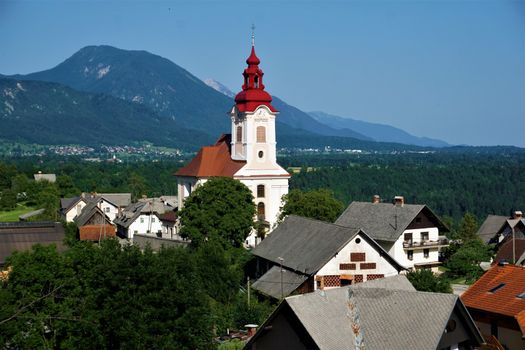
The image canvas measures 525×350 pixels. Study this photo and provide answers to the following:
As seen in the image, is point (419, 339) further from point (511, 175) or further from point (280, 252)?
point (511, 175)

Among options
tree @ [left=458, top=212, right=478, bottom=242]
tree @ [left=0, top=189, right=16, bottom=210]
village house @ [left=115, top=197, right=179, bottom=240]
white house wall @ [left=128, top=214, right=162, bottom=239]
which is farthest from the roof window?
tree @ [left=0, top=189, right=16, bottom=210]

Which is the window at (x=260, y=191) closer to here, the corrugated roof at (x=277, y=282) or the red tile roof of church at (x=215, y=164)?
the red tile roof of church at (x=215, y=164)

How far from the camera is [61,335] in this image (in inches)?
979

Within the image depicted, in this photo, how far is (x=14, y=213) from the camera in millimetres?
95250

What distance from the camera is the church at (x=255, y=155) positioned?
70812 millimetres

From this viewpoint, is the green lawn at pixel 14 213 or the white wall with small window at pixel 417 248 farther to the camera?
the green lawn at pixel 14 213

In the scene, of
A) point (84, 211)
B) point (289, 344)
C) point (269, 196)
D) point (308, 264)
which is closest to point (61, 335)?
point (289, 344)

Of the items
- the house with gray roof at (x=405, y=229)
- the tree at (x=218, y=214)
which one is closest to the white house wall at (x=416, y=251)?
the house with gray roof at (x=405, y=229)

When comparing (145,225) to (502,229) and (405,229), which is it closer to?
(405,229)

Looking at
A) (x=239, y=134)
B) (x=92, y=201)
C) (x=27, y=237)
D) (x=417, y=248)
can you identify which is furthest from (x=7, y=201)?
(x=417, y=248)

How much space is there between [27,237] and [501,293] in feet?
76.3

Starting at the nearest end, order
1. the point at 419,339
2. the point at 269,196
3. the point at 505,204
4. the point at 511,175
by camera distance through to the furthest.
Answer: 1. the point at 419,339
2. the point at 269,196
3. the point at 505,204
4. the point at 511,175

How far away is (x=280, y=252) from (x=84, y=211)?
148 feet

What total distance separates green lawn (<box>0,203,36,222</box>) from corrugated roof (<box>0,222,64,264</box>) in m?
45.6
